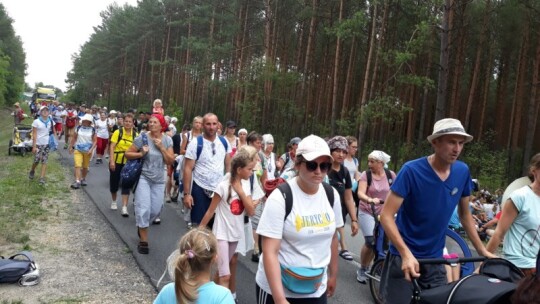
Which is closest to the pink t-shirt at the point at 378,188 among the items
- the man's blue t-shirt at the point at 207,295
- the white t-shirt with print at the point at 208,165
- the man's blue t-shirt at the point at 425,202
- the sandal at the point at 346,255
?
the sandal at the point at 346,255

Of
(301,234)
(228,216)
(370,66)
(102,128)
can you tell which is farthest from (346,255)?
(370,66)

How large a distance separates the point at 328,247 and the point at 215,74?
34491mm

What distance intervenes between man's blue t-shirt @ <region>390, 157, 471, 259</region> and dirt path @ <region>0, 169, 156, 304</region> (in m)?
3.08

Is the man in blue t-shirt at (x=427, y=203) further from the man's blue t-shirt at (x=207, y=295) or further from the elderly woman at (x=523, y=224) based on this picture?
the man's blue t-shirt at (x=207, y=295)

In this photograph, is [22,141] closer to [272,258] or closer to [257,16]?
[272,258]

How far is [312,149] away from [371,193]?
3.52 metres

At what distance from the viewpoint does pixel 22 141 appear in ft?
57.7

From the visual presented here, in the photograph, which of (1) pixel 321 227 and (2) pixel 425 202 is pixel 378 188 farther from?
(1) pixel 321 227

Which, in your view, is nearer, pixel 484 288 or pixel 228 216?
pixel 484 288

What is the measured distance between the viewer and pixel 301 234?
9.98 ft

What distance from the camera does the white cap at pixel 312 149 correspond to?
3.08m

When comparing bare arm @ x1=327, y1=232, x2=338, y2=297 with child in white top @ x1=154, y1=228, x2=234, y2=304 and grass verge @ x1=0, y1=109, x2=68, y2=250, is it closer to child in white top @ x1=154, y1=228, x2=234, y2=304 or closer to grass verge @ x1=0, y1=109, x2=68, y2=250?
child in white top @ x1=154, y1=228, x2=234, y2=304

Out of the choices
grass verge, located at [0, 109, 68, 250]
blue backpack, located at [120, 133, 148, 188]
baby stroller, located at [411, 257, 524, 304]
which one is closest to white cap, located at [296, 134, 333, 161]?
baby stroller, located at [411, 257, 524, 304]

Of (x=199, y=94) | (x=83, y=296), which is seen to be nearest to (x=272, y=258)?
(x=83, y=296)
